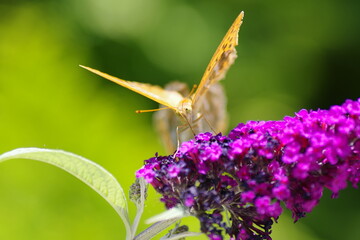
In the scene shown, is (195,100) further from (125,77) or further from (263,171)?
(125,77)

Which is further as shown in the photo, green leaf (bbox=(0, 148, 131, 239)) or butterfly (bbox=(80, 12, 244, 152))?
butterfly (bbox=(80, 12, 244, 152))

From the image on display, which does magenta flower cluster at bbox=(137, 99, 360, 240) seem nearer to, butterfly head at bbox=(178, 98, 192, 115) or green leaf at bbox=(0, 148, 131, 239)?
green leaf at bbox=(0, 148, 131, 239)

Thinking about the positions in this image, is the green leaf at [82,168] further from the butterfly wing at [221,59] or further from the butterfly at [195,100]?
the butterfly wing at [221,59]

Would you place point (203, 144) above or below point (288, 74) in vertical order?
below

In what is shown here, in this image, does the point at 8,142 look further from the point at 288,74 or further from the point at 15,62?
the point at 288,74

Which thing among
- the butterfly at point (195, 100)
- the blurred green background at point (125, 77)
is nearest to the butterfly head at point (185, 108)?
the butterfly at point (195, 100)

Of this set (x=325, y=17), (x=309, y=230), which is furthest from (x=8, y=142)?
(x=325, y=17)

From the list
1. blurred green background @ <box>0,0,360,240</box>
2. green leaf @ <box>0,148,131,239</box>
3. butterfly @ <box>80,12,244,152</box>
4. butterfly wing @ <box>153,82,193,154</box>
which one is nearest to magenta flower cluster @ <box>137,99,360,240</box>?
green leaf @ <box>0,148,131,239</box>
